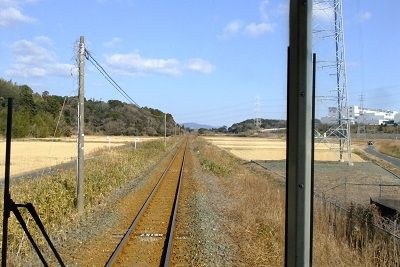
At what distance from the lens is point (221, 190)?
22250mm

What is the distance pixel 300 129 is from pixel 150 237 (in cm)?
963

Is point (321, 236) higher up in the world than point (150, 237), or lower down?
higher up

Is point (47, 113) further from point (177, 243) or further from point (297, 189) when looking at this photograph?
point (297, 189)

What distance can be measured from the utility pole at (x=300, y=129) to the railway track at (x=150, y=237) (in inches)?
267

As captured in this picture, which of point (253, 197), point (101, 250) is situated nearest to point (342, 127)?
point (253, 197)

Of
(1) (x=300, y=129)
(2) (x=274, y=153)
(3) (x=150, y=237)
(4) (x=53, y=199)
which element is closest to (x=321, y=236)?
(3) (x=150, y=237)

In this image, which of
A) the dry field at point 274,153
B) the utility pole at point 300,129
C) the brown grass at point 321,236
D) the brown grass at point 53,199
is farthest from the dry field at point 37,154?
the utility pole at point 300,129

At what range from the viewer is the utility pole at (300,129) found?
2.19m

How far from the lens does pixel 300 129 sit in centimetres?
220

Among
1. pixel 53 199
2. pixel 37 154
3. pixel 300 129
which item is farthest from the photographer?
pixel 37 154

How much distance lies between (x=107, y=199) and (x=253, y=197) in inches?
221

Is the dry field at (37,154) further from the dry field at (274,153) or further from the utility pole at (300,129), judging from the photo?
the utility pole at (300,129)

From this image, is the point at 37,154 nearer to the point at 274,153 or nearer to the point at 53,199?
the point at 274,153

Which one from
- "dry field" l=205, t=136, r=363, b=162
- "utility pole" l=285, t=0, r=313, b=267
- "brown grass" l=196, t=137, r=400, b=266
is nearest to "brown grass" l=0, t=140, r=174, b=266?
"brown grass" l=196, t=137, r=400, b=266
